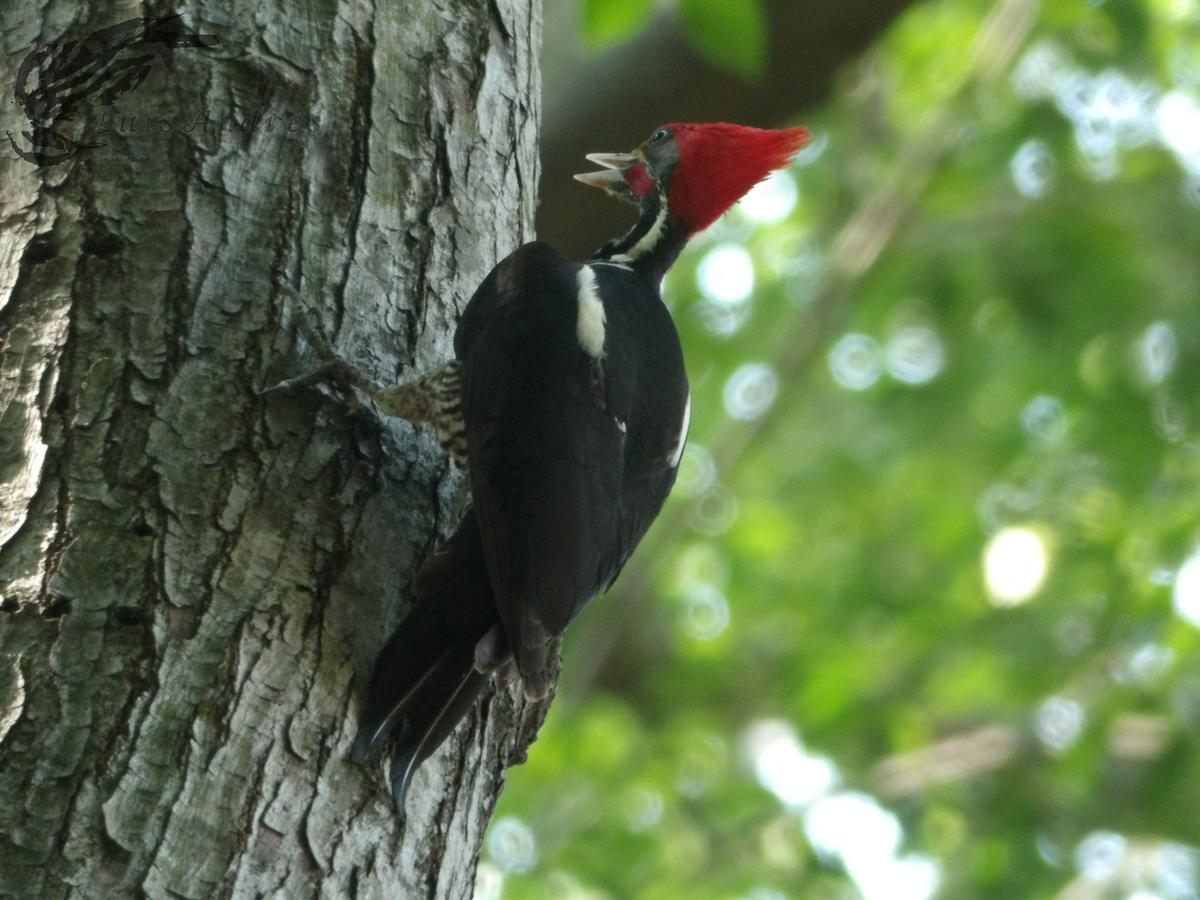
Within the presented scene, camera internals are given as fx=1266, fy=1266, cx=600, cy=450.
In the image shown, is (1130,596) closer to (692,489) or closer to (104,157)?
(692,489)

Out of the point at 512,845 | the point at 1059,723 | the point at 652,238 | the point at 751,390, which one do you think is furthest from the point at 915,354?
the point at 652,238

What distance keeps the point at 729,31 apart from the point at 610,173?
3.51 ft

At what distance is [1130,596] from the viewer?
4672mm

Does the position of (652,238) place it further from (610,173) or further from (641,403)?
(641,403)

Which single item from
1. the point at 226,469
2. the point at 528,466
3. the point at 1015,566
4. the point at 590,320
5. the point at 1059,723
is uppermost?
the point at 1015,566

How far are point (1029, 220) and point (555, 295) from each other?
3.73 meters

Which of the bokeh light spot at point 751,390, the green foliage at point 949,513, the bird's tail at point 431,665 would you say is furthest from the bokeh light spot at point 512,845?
the bird's tail at point 431,665

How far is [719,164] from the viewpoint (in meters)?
3.01

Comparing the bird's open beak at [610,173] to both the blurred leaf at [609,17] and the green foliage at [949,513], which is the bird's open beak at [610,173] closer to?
the blurred leaf at [609,17]

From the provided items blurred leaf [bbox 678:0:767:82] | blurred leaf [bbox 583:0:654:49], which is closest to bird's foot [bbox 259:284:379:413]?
blurred leaf [bbox 583:0:654:49]

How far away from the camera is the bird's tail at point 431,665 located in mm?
1810

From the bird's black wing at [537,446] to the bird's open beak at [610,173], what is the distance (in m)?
0.98

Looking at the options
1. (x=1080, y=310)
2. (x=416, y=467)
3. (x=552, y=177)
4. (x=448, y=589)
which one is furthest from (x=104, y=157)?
(x=1080, y=310)

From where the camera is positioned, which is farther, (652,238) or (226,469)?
(652,238)
